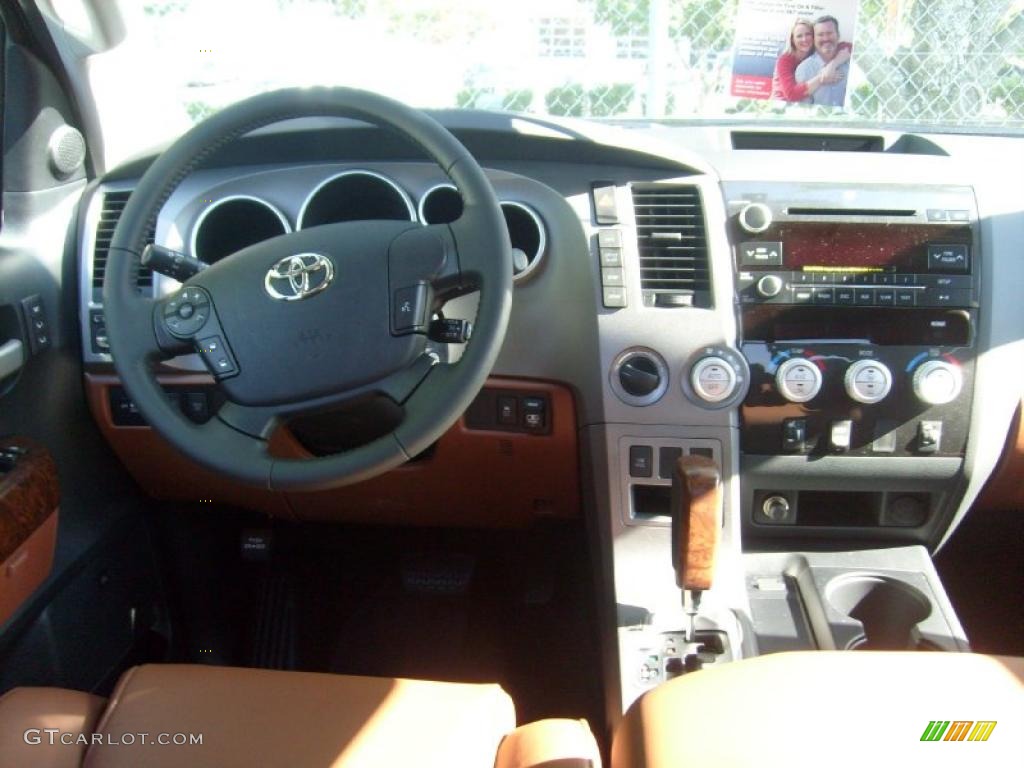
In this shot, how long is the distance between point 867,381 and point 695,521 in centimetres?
48

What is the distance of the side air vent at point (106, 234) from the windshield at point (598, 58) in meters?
0.24

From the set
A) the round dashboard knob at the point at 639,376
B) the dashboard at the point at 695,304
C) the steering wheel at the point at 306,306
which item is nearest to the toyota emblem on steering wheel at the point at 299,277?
the steering wheel at the point at 306,306

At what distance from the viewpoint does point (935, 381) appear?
172 centimetres

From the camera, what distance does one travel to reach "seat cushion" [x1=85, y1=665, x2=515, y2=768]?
1217mm

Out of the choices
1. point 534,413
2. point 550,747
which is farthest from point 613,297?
point 550,747

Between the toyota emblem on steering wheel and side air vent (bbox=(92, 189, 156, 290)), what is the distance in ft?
1.84

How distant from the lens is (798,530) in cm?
196

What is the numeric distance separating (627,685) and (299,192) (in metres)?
1.11

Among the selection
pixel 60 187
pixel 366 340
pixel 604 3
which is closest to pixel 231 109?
pixel 366 340

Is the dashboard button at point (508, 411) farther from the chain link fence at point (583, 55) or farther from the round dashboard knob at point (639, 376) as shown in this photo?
the chain link fence at point (583, 55)

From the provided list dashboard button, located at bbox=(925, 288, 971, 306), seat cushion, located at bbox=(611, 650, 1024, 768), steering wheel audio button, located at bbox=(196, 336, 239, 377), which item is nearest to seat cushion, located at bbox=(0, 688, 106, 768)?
steering wheel audio button, located at bbox=(196, 336, 239, 377)

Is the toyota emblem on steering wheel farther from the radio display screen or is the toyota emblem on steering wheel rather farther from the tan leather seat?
the radio display screen

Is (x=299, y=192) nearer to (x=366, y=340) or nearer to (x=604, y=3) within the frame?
(x=366, y=340)

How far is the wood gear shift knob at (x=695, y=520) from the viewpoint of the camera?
1.50m
